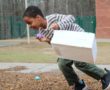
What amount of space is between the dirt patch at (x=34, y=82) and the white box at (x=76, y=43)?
1.80 m

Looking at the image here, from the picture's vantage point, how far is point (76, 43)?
5.88 metres

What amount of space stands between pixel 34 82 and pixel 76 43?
2912mm

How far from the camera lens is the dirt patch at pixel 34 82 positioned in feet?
26.2

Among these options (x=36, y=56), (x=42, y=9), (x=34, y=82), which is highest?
(x=34, y=82)

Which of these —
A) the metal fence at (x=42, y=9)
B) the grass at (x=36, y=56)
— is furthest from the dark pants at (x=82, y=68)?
the metal fence at (x=42, y=9)

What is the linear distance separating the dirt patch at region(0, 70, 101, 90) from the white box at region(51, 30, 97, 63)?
180 centimetres

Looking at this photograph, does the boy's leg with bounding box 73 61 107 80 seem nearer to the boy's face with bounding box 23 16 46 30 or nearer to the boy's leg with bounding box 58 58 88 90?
the boy's leg with bounding box 58 58 88 90

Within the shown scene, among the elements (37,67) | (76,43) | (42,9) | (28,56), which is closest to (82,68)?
(76,43)

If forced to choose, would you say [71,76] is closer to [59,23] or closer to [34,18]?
[59,23]

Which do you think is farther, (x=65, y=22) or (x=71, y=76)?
(x=71, y=76)

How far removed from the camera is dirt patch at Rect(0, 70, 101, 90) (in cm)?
799

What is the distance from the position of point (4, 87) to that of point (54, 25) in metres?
2.46

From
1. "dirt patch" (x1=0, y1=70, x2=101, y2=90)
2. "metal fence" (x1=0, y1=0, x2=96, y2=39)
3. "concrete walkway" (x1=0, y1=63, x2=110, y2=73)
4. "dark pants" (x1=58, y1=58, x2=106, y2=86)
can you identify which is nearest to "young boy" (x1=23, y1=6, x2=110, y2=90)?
"dark pants" (x1=58, y1=58, x2=106, y2=86)

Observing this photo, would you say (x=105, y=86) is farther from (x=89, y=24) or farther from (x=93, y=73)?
(x=89, y=24)
